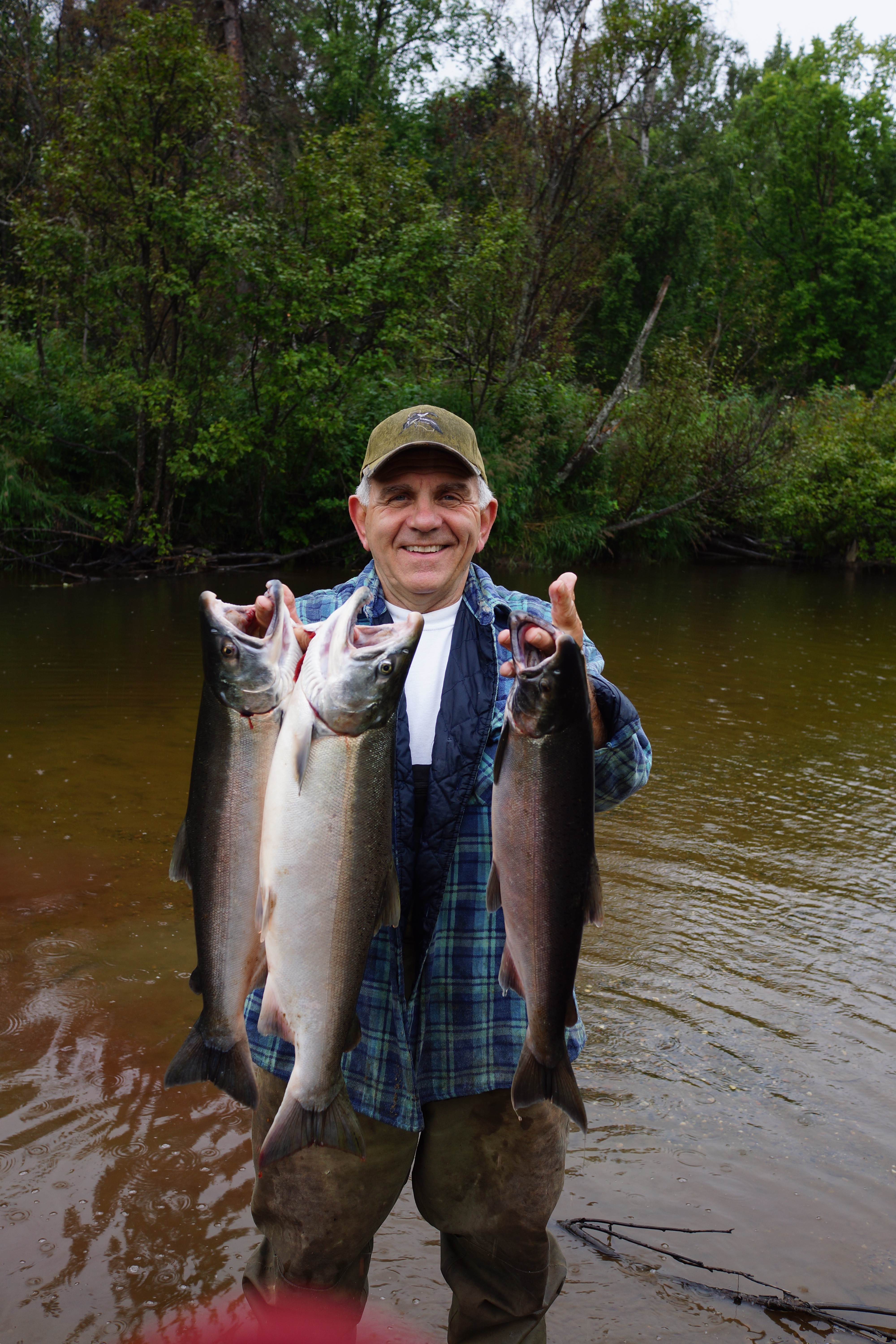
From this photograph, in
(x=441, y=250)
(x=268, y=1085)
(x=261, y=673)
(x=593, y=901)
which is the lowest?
(x=268, y=1085)

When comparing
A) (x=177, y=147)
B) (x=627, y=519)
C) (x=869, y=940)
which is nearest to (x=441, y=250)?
(x=177, y=147)

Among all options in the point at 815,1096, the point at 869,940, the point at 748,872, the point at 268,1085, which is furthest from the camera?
the point at 748,872

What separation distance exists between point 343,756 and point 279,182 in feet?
83.6

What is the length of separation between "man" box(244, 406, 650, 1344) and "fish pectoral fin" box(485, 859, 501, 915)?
20cm

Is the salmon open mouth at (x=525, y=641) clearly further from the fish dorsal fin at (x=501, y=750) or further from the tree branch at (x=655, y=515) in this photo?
the tree branch at (x=655, y=515)

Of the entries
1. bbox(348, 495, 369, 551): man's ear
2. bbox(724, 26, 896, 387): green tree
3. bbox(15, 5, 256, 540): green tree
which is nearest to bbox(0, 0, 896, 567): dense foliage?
bbox(15, 5, 256, 540): green tree

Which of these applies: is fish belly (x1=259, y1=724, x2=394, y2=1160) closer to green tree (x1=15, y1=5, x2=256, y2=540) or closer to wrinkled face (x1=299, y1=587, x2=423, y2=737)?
wrinkled face (x1=299, y1=587, x2=423, y2=737)

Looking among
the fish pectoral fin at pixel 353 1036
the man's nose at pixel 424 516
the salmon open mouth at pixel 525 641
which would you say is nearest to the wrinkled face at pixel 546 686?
the salmon open mouth at pixel 525 641

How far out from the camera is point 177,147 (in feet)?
61.4

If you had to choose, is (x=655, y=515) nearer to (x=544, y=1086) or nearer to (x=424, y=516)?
(x=424, y=516)

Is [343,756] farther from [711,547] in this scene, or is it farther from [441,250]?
[711,547]

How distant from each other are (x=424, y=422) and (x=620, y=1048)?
356cm

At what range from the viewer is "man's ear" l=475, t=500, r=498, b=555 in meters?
3.05

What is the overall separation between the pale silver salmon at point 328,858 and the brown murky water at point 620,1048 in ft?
5.24
